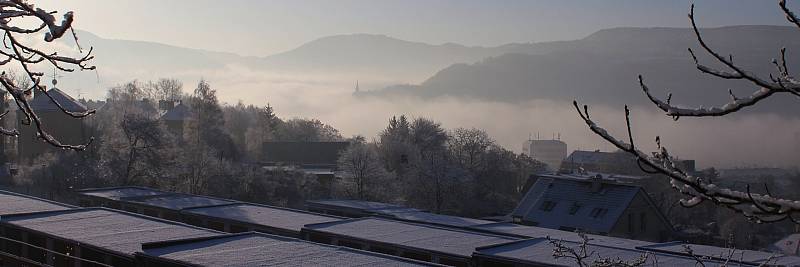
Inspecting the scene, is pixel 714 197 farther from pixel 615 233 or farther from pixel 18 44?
pixel 615 233

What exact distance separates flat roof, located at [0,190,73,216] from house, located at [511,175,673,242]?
22.4 meters

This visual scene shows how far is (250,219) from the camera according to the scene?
27.5 metres

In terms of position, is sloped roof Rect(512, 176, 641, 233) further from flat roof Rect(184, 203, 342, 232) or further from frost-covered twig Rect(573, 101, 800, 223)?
frost-covered twig Rect(573, 101, 800, 223)

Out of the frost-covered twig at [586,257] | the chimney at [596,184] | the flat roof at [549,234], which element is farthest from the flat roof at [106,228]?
the chimney at [596,184]

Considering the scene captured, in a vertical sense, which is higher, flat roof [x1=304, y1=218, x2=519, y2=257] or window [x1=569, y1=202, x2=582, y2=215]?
flat roof [x1=304, y1=218, x2=519, y2=257]

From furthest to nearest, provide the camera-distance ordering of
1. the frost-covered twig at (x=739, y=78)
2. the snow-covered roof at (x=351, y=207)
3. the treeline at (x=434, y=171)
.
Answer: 1. the treeline at (x=434, y=171)
2. the snow-covered roof at (x=351, y=207)
3. the frost-covered twig at (x=739, y=78)

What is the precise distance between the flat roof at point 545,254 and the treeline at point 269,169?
30.4m

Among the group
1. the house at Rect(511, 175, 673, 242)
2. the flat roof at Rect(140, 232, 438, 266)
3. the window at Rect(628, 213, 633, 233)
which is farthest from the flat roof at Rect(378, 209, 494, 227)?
the flat roof at Rect(140, 232, 438, 266)

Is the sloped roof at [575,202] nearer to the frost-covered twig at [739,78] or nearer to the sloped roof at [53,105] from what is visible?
the sloped roof at [53,105]

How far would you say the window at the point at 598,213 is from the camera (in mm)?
39125

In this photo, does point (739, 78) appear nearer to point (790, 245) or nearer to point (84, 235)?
point (84, 235)

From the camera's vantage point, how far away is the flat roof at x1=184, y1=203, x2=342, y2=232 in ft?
87.6

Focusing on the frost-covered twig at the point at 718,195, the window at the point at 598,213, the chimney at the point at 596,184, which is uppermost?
the frost-covered twig at the point at 718,195

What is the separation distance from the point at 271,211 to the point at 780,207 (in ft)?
89.4
